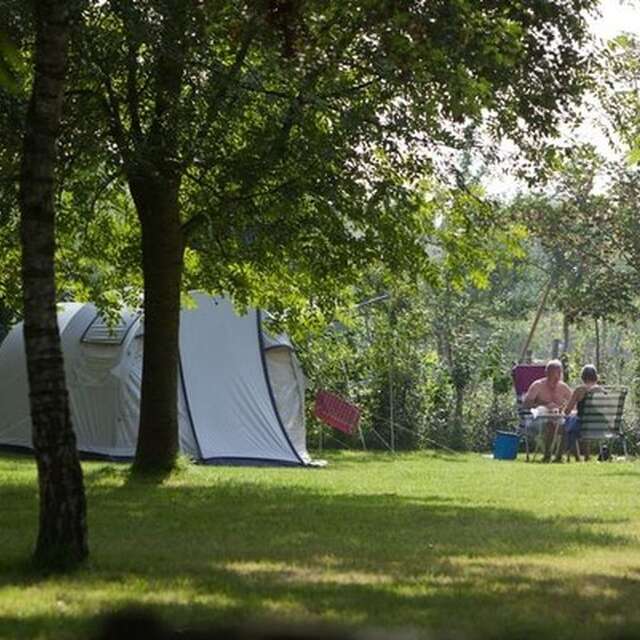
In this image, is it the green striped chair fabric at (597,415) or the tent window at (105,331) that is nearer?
the green striped chair fabric at (597,415)

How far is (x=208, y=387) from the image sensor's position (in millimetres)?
22234

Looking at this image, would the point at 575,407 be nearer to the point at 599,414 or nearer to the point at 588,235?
the point at 599,414

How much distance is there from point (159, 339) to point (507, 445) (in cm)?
949

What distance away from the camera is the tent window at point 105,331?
75.9 ft

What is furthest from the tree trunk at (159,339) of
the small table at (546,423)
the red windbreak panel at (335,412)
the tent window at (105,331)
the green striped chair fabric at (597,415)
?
the red windbreak panel at (335,412)

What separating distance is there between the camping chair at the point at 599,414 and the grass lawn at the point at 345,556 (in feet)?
20.1

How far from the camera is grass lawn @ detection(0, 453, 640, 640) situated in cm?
630

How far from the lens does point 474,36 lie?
12.3 meters

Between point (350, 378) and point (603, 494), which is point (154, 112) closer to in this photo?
point (603, 494)

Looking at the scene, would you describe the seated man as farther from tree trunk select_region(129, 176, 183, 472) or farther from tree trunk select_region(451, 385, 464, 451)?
tree trunk select_region(129, 176, 183, 472)

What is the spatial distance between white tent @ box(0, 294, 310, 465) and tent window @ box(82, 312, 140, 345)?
0.01m

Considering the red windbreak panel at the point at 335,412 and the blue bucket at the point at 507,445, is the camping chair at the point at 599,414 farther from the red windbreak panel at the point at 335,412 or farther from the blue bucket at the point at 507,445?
the red windbreak panel at the point at 335,412

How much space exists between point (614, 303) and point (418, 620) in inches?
941

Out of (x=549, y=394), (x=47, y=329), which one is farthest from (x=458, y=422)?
(x=47, y=329)
